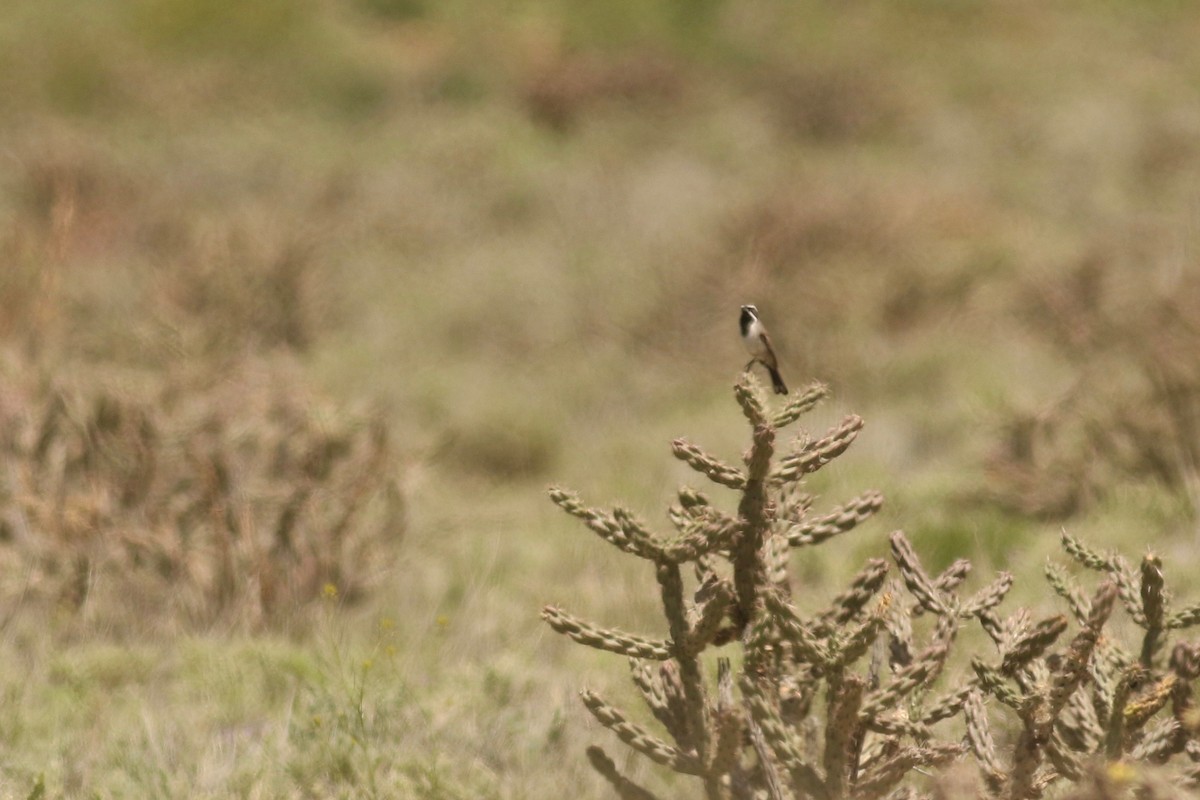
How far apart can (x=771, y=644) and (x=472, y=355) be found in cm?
736

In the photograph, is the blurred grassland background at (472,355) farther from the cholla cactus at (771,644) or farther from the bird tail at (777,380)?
the bird tail at (777,380)

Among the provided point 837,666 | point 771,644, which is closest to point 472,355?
point 771,644

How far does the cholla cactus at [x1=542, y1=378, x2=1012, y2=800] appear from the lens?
8.10ft

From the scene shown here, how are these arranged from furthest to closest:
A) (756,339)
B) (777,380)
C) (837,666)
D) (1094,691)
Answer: (777,380)
(756,339)
(1094,691)
(837,666)

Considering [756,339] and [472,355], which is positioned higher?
[472,355]

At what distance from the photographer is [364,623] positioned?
4805mm

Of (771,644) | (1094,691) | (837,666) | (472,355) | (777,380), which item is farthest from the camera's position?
(472,355)

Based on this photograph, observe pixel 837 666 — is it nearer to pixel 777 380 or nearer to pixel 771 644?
pixel 771 644

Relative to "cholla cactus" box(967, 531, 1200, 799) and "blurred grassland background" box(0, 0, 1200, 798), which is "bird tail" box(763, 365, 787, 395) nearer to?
"cholla cactus" box(967, 531, 1200, 799)

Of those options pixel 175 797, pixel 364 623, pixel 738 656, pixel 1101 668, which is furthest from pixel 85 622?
pixel 1101 668

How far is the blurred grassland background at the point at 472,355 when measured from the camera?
4.12 meters

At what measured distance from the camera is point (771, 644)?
2.61 m

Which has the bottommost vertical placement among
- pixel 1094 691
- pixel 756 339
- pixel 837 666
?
pixel 837 666

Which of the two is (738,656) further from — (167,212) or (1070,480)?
(167,212)
